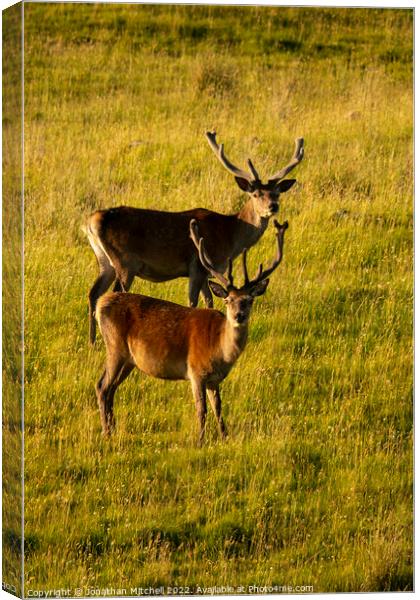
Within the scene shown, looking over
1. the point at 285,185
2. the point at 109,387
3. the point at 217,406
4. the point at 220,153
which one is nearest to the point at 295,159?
the point at 285,185

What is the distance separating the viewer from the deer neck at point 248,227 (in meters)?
12.4

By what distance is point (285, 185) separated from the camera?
1188cm

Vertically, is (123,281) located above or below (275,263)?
below

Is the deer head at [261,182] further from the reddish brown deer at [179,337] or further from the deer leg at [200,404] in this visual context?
the deer leg at [200,404]

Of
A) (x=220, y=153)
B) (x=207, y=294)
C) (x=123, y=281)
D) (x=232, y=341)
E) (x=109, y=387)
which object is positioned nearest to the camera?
(x=232, y=341)

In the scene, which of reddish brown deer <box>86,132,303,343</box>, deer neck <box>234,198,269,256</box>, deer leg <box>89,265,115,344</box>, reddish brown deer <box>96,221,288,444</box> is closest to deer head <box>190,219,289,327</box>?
reddish brown deer <box>96,221,288,444</box>

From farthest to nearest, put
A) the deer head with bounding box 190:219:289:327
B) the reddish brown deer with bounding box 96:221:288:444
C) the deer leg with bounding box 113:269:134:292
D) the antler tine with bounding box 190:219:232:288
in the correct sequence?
the deer leg with bounding box 113:269:134:292, the antler tine with bounding box 190:219:232:288, the reddish brown deer with bounding box 96:221:288:444, the deer head with bounding box 190:219:289:327

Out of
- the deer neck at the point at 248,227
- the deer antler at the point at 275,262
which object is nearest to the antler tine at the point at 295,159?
the deer antler at the point at 275,262

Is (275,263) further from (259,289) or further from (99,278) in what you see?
(99,278)

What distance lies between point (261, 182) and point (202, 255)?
64 centimetres

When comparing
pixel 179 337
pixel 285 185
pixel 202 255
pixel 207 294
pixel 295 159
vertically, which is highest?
pixel 295 159

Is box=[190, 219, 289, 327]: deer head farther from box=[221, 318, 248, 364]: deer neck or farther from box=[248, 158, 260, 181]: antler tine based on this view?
box=[248, 158, 260, 181]: antler tine

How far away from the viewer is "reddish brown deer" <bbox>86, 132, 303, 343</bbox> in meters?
11.9

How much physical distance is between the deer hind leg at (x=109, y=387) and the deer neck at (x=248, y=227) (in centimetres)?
139
